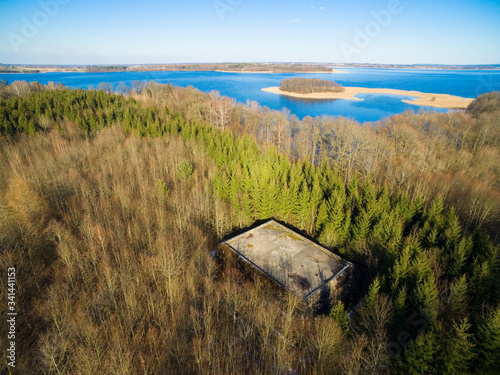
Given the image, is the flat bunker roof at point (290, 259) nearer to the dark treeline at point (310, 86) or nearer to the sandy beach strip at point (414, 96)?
the sandy beach strip at point (414, 96)

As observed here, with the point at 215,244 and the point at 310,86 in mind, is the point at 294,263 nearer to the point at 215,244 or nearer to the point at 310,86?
the point at 215,244

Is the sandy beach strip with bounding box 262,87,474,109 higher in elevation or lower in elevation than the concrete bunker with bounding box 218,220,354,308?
higher

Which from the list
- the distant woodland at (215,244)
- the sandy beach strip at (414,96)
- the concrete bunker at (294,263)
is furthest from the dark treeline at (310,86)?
the concrete bunker at (294,263)

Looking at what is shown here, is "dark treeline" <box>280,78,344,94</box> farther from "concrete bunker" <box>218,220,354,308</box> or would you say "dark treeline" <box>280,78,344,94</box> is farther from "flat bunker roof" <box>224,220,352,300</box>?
"concrete bunker" <box>218,220,354,308</box>

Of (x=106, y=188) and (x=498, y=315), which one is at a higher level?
(x=498, y=315)

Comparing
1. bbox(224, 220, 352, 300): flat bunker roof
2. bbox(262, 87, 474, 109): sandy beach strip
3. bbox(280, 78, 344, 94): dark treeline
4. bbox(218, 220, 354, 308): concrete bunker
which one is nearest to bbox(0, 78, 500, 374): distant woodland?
bbox(218, 220, 354, 308): concrete bunker

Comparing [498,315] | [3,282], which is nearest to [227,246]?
[3,282]

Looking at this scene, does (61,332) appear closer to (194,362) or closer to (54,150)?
(194,362)
